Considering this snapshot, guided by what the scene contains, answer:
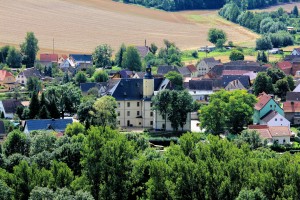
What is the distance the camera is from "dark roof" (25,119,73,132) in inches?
2408

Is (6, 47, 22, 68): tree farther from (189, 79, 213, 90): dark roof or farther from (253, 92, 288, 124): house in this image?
(253, 92, 288, 124): house

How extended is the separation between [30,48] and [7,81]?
16080mm

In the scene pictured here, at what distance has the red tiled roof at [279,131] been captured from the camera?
61.0 metres

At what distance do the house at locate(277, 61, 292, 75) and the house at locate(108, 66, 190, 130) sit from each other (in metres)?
27.4

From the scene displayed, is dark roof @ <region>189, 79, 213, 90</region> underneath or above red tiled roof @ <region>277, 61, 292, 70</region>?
underneath

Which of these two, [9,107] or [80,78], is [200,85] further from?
[9,107]

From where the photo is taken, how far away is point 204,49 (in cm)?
11556

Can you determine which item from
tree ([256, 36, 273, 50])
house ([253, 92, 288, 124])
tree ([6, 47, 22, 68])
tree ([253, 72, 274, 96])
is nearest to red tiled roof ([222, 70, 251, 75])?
tree ([253, 72, 274, 96])

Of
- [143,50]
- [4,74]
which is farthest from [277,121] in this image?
[143,50]

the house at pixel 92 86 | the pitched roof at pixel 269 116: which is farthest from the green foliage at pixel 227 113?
the house at pixel 92 86

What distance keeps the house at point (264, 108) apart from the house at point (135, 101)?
25.0ft

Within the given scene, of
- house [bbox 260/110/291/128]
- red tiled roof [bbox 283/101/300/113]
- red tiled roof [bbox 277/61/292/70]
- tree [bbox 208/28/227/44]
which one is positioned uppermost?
tree [bbox 208/28/227/44]

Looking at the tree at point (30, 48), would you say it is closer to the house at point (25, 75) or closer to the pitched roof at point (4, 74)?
the house at point (25, 75)

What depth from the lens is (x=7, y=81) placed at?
3524 inches
